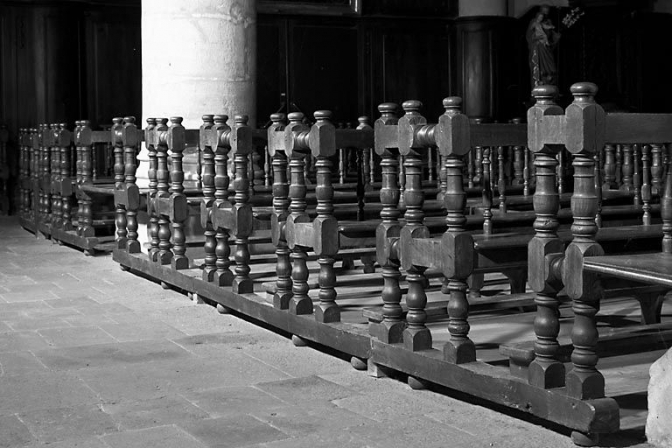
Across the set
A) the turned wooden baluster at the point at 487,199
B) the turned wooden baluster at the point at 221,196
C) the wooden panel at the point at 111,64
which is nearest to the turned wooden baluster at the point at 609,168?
the turned wooden baluster at the point at 487,199

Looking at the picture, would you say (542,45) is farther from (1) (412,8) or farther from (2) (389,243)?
(2) (389,243)

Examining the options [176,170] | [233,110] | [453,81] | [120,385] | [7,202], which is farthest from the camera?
[453,81]

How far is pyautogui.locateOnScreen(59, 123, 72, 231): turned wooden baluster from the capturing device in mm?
8508

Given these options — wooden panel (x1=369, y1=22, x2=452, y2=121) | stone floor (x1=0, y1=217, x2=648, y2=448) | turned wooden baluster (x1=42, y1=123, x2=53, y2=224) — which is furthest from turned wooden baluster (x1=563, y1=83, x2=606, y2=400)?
wooden panel (x1=369, y1=22, x2=452, y2=121)

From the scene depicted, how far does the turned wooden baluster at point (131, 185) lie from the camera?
6969mm

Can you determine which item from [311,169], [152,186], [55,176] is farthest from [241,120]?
[311,169]

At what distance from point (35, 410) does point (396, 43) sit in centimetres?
1263

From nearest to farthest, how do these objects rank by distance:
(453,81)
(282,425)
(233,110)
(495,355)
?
1. (282,425)
2. (495,355)
3. (233,110)
4. (453,81)

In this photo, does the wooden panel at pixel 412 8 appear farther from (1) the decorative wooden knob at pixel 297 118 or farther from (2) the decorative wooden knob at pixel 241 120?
(1) the decorative wooden knob at pixel 297 118

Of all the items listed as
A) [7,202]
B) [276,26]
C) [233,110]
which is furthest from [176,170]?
[276,26]

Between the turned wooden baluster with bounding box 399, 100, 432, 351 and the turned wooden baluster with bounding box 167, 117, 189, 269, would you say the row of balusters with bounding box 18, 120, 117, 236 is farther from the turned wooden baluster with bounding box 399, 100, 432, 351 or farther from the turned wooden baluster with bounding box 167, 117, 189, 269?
the turned wooden baluster with bounding box 399, 100, 432, 351

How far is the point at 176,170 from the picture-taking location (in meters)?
6.19

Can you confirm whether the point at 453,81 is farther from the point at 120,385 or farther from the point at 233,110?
the point at 120,385

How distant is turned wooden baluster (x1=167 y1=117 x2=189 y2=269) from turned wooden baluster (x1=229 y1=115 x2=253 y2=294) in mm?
848
